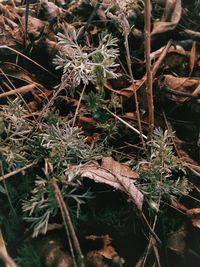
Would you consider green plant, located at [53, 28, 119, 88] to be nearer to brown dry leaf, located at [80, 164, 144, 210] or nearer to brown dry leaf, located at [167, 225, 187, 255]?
brown dry leaf, located at [80, 164, 144, 210]

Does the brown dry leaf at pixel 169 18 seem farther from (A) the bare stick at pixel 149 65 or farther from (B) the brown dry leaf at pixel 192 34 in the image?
(A) the bare stick at pixel 149 65

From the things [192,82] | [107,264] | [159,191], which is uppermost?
[192,82]

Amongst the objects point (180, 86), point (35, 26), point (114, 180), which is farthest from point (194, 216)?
point (35, 26)

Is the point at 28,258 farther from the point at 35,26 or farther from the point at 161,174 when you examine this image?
the point at 35,26

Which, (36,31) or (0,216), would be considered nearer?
(0,216)

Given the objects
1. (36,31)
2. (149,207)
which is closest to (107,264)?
(149,207)

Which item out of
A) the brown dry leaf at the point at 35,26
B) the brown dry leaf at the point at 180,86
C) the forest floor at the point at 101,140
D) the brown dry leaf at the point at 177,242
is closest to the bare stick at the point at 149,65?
the forest floor at the point at 101,140

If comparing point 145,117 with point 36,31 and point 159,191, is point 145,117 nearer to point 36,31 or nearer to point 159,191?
point 159,191
